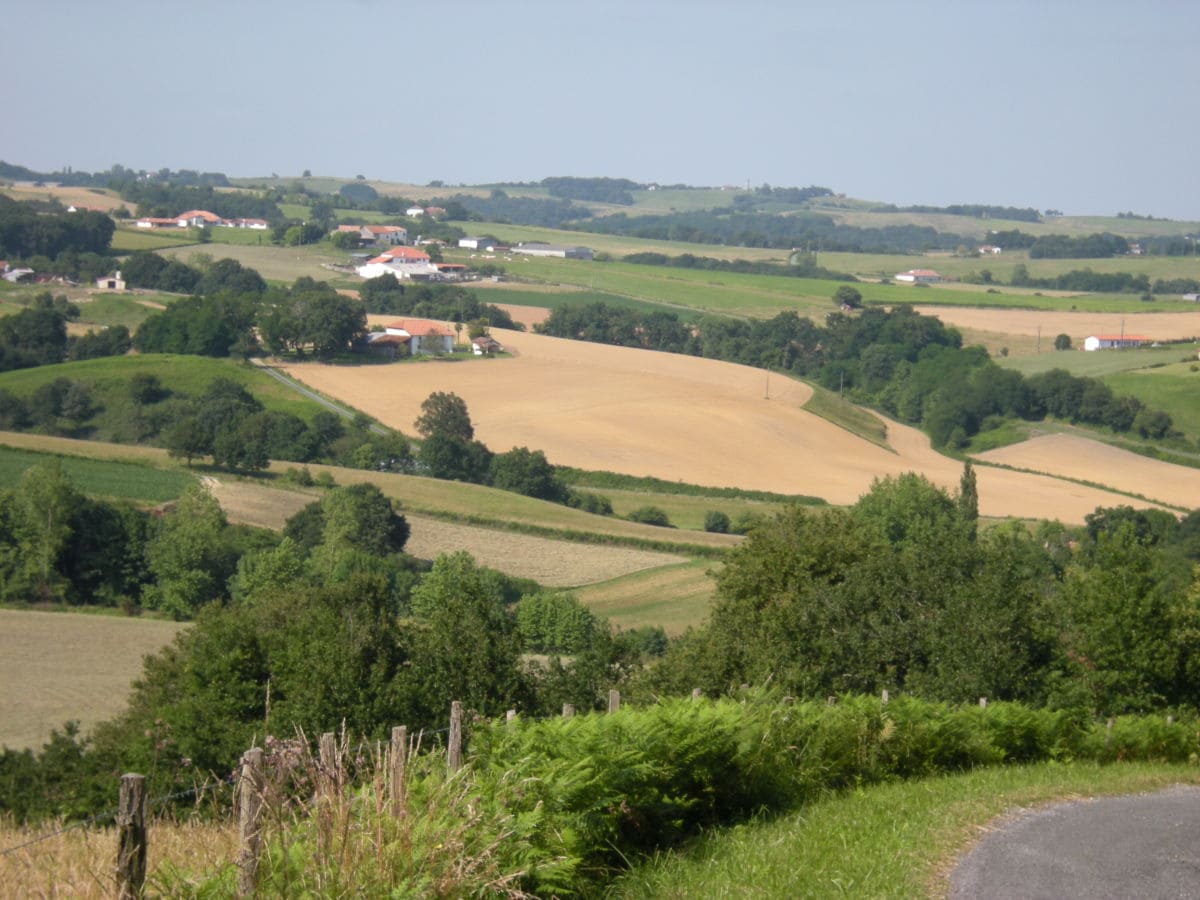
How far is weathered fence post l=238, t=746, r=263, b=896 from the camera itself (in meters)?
6.12

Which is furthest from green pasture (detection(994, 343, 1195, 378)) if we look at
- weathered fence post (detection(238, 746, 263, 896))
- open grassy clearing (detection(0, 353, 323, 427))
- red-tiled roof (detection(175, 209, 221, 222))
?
red-tiled roof (detection(175, 209, 221, 222))

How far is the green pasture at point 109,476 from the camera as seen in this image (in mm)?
57375

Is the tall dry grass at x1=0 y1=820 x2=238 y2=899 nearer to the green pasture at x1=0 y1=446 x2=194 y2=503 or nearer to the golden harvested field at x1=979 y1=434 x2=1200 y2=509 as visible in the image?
the green pasture at x1=0 y1=446 x2=194 y2=503

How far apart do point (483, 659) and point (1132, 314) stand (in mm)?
115847

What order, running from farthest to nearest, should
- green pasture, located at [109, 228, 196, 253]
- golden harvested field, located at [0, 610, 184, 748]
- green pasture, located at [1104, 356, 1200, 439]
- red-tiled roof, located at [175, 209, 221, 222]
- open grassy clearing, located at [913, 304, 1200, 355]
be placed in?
red-tiled roof, located at [175, 209, 221, 222] < green pasture, located at [109, 228, 196, 253] < open grassy clearing, located at [913, 304, 1200, 355] < green pasture, located at [1104, 356, 1200, 439] < golden harvested field, located at [0, 610, 184, 748]

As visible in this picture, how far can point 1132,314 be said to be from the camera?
409 ft

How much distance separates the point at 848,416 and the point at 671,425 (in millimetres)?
16271

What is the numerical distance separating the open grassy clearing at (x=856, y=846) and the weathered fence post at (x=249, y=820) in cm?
226

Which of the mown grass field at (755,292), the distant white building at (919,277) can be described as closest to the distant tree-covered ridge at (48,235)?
the mown grass field at (755,292)

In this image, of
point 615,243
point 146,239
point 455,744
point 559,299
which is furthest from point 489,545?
point 615,243

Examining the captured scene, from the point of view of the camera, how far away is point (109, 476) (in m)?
60.5

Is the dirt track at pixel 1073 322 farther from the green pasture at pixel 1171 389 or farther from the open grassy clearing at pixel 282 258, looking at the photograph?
the open grassy clearing at pixel 282 258

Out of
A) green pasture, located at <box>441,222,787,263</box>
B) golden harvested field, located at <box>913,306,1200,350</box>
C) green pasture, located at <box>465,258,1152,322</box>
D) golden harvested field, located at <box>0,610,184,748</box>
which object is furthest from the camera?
green pasture, located at <box>441,222,787,263</box>

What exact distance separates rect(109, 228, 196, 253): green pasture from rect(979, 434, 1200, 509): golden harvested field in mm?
85356
